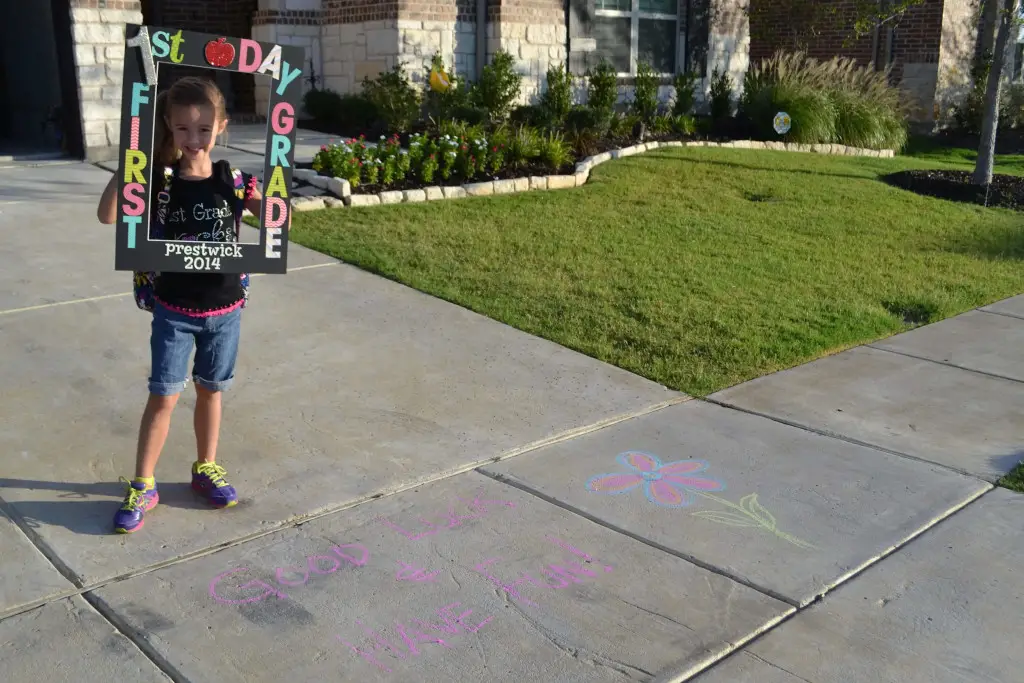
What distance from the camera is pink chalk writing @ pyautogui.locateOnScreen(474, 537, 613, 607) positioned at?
127 inches

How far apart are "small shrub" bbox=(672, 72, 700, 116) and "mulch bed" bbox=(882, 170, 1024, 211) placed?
357 centimetres

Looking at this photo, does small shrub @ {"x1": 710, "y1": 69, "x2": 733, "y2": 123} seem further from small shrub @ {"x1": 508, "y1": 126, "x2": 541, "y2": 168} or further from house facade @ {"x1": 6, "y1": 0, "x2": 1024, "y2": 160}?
small shrub @ {"x1": 508, "y1": 126, "x2": 541, "y2": 168}

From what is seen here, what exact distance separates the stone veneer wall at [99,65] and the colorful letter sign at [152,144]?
7747 mm

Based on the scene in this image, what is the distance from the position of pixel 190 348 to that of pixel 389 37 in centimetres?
1034

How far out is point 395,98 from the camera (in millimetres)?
12094

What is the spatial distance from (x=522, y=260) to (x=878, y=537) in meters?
4.18

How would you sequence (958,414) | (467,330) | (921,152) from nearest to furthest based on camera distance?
(958,414) < (467,330) < (921,152)

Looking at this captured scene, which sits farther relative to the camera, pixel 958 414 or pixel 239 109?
pixel 239 109

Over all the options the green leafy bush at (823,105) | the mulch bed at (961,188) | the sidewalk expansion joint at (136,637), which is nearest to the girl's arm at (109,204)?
the sidewalk expansion joint at (136,637)

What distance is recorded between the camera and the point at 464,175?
10016 millimetres

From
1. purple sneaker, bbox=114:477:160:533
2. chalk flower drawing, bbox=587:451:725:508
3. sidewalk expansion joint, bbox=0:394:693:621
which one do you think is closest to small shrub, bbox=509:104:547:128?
sidewalk expansion joint, bbox=0:394:693:621

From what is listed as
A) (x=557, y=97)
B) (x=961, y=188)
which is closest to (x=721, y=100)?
(x=557, y=97)

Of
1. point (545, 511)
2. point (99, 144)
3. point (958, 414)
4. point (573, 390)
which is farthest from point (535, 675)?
point (99, 144)

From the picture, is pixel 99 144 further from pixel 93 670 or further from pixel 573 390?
pixel 93 670
